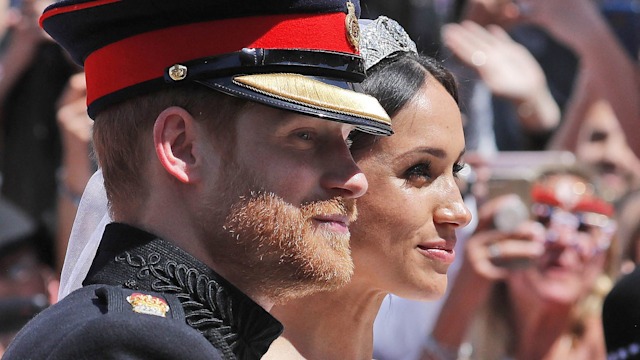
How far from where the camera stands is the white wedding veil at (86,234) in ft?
7.60

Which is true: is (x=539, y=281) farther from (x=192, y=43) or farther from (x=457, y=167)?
(x=192, y=43)

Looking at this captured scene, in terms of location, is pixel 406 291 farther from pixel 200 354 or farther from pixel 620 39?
pixel 620 39

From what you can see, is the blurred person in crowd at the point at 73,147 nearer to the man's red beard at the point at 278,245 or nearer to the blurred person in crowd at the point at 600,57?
the blurred person in crowd at the point at 600,57

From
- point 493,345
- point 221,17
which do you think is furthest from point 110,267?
point 493,345

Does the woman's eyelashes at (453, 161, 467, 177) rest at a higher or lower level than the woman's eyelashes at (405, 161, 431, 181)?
lower

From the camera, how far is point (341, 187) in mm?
1980

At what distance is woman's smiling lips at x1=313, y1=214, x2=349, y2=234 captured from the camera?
1969 mm

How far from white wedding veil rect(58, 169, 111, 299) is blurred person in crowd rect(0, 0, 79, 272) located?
2666 mm

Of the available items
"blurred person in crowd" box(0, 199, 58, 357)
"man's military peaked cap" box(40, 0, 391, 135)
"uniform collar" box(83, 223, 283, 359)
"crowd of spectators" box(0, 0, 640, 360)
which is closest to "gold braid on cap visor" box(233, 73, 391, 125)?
"man's military peaked cap" box(40, 0, 391, 135)

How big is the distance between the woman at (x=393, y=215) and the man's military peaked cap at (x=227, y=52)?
1.92 feet

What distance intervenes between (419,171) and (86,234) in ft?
2.55

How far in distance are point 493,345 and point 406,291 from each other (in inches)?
70.7

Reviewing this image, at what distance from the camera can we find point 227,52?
1946 millimetres

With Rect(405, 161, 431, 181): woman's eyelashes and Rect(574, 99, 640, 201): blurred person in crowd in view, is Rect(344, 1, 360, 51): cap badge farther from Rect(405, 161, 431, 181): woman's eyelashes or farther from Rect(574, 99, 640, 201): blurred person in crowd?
Rect(574, 99, 640, 201): blurred person in crowd
